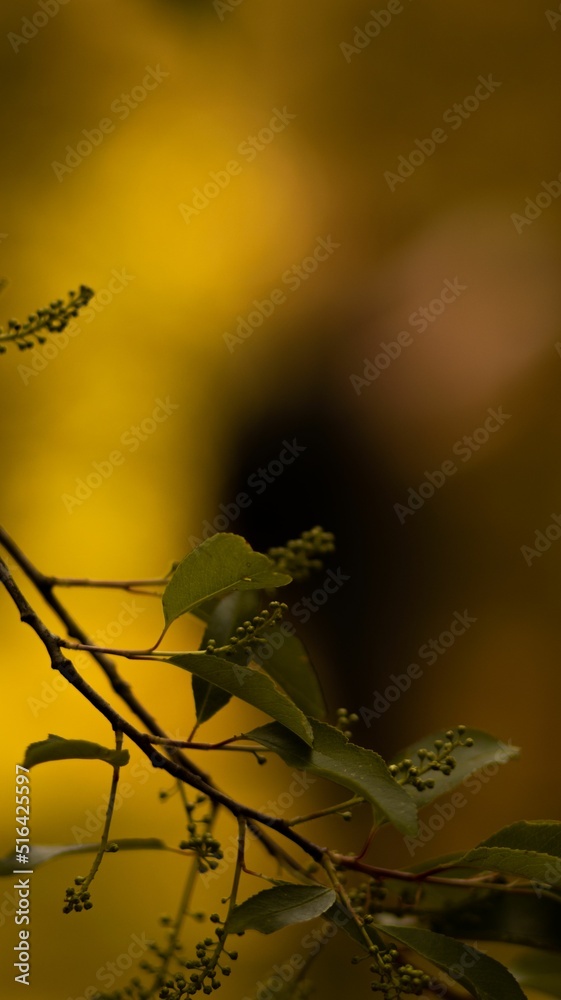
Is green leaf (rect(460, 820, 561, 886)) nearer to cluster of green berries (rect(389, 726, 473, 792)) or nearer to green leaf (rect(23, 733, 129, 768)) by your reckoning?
cluster of green berries (rect(389, 726, 473, 792))

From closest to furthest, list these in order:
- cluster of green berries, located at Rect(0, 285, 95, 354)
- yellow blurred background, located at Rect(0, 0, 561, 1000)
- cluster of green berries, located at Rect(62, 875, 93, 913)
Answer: cluster of green berries, located at Rect(62, 875, 93, 913)
cluster of green berries, located at Rect(0, 285, 95, 354)
yellow blurred background, located at Rect(0, 0, 561, 1000)

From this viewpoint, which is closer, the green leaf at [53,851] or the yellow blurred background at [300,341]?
the green leaf at [53,851]

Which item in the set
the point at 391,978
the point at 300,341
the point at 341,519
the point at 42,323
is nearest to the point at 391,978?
the point at 391,978

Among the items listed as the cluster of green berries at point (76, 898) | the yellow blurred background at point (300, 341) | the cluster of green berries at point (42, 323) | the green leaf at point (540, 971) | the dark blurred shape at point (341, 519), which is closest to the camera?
the cluster of green berries at point (76, 898)

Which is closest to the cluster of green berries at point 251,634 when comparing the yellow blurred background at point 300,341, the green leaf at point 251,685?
the green leaf at point 251,685

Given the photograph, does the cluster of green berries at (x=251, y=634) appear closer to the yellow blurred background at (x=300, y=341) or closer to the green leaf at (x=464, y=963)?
the green leaf at (x=464, y=963)

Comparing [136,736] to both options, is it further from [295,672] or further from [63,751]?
[295,672]

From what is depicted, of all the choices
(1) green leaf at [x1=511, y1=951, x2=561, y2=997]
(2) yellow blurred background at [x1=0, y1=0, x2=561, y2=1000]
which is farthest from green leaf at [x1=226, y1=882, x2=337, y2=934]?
(2) yellow blurred background at [x1=0, y1=0, x2=561, y2=1000]
